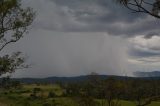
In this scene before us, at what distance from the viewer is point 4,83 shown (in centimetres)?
4625

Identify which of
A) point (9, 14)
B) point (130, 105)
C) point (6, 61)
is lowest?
point (130, 105)

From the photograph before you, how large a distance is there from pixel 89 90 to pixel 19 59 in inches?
1288

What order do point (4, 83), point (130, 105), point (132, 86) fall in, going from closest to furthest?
point (4, 83), point (132, 86), point (130, 105)

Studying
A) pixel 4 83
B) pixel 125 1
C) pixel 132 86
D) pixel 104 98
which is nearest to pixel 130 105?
pixel 132 86

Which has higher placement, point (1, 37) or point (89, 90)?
point (1, 37)

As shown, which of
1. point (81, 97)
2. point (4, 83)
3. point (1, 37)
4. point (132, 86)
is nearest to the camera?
point (1, 37)

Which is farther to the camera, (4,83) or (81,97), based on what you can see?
(81,97)

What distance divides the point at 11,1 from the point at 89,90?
121 feet

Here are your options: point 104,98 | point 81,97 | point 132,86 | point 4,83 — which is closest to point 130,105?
point 132,86

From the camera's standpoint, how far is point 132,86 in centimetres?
8875

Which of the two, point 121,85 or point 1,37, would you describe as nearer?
point 1,37

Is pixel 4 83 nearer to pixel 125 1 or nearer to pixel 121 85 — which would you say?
pixel 125 1

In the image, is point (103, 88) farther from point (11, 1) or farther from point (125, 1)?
point (125, 1)

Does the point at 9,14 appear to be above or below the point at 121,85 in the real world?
above
